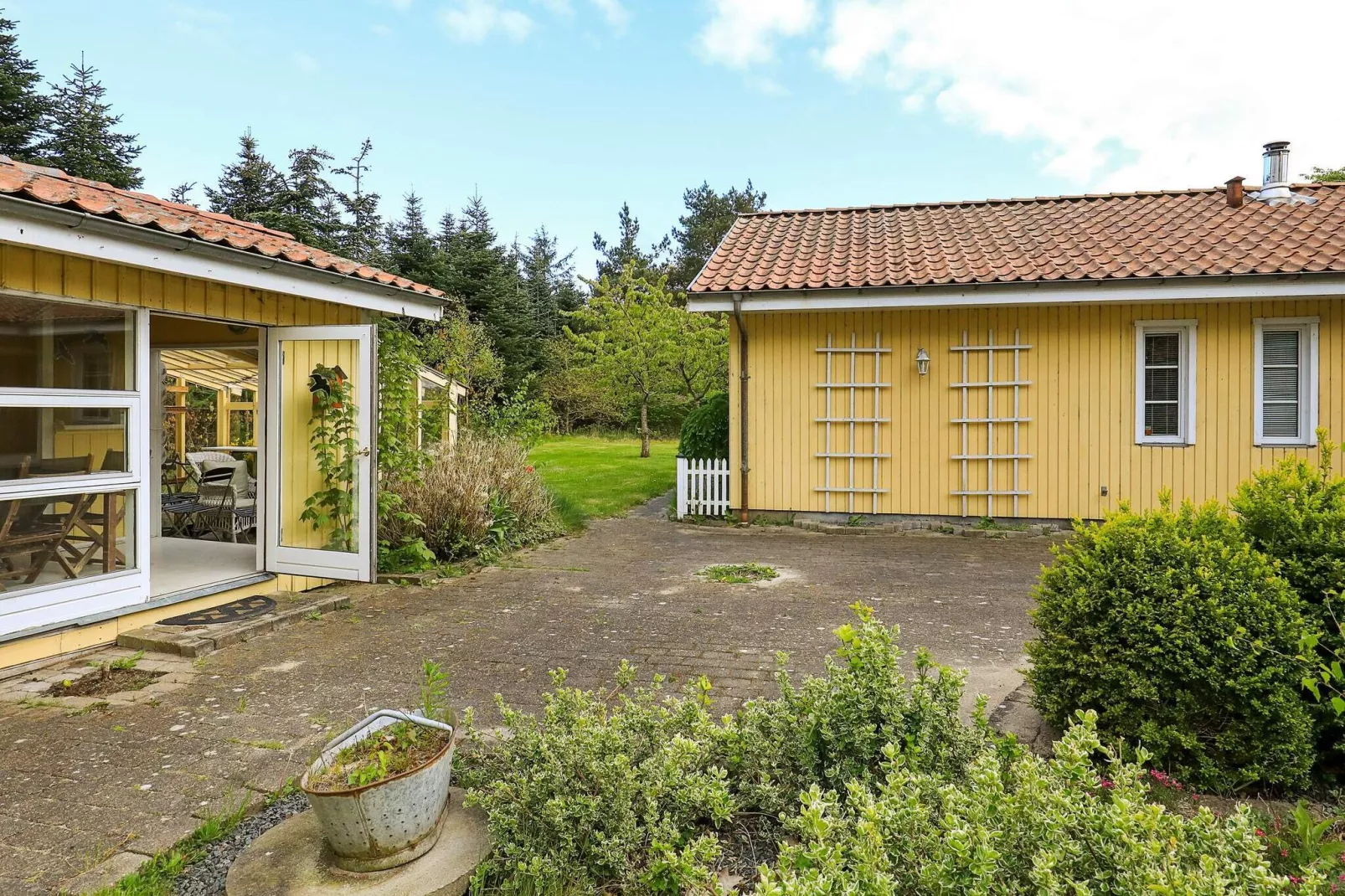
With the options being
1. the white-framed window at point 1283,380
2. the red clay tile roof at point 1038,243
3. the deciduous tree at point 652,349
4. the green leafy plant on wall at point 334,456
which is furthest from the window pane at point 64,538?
the deciduous tree at point 652,349

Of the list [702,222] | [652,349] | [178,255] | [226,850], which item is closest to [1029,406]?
[178,255]

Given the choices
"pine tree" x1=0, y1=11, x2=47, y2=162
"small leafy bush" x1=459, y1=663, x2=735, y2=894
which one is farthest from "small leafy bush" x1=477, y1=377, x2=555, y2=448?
"pine tree" x1=0, y1=11, x2=47, y2=162

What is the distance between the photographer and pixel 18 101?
2308cm

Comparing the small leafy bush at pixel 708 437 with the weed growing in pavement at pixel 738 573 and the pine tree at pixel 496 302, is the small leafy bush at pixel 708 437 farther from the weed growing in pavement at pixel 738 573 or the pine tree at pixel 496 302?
the pine tree at pixel 496 302

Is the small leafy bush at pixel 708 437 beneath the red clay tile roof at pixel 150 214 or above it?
beneath

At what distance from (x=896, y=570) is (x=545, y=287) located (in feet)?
113

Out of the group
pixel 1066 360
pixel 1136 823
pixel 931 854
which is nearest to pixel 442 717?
pixel 931 854

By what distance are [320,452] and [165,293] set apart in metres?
1.71

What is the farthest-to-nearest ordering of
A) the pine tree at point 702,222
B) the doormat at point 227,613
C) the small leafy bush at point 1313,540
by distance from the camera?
1. the pine tree at point 702,222
2. the doormat at point 227,613
3. the small leafy bush at point 1313,540

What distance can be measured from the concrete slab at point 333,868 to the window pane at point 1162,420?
9403 mm

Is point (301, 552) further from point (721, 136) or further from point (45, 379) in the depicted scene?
point (721, 136)

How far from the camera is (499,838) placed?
2221mm

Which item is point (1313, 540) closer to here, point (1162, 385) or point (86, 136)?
point (1162, 385)

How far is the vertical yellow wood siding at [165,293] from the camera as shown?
171 inches
